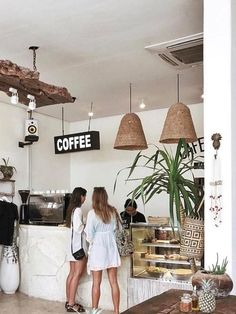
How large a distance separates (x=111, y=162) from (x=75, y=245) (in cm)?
294

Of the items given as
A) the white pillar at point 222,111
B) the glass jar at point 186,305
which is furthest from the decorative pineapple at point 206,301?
the white pillar at point 222,111

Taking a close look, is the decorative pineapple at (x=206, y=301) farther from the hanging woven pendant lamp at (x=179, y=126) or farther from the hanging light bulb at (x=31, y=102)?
A: the hanging light bulb at (x=31, y=102)

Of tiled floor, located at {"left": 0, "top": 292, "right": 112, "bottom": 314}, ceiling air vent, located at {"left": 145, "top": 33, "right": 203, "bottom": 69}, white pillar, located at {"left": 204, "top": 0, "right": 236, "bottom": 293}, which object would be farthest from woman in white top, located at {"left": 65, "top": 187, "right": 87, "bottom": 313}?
white pillar, located at {"left": 204, "top": 0, "right": 236, "bottom": 293}

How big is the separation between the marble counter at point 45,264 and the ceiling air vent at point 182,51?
109 inches

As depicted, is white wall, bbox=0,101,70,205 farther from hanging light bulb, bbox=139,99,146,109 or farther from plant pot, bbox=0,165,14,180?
hanging light bulb, bbox=139,99,146,109

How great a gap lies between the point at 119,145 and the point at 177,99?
2.22 meters

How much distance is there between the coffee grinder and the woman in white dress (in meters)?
2.02

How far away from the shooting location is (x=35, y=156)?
7.07 metres

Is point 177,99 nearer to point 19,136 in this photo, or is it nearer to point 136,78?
point 136,78

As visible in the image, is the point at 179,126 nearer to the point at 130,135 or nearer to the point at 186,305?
the point at 130,135

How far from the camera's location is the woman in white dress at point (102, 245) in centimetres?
455

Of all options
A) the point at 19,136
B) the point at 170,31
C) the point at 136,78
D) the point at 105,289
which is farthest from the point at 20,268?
the point at 170,31

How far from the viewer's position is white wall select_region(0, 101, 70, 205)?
6.46m

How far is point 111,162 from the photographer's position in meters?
7.62
